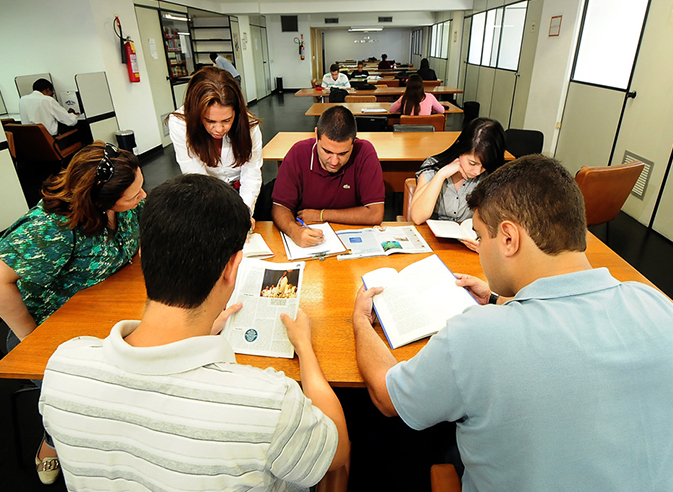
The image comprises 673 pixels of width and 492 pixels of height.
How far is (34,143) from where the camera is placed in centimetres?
475

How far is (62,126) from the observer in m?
5.28

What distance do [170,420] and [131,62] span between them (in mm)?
6382

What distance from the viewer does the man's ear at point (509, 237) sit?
0.86m

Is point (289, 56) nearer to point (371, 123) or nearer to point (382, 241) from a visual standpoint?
point (371, 123)

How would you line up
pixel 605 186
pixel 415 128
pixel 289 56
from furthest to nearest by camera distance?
pixel 289 56
pixel 415 128
pixel 605 186

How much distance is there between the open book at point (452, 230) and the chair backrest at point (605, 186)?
3.42ft

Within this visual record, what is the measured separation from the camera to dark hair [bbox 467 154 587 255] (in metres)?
0.82

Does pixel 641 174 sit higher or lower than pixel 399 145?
lower

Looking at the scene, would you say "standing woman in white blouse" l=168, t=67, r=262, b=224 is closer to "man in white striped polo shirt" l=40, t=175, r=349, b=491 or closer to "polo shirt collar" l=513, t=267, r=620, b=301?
"man in white striped polo shirt" l=40, t=175, r=349, b=491

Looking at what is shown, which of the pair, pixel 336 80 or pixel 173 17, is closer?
pixel 173 17

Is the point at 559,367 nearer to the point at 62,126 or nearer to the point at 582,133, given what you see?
the point at 582,133

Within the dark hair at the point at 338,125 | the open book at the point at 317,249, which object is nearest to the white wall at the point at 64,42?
the dark hair at the point at 338,125

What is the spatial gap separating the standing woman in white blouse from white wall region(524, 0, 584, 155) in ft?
14.3

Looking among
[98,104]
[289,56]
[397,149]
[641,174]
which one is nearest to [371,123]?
[397,149]
